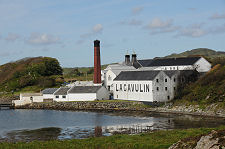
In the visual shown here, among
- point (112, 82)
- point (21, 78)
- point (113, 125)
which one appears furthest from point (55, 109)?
point (21, 78)

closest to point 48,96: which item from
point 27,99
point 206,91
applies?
point 27,99

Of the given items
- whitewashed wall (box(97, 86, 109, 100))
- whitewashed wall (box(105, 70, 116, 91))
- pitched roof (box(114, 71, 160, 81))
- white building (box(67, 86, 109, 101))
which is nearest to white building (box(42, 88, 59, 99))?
white building (box(67, 86, 109, 101))

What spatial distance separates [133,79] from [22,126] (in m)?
28.5

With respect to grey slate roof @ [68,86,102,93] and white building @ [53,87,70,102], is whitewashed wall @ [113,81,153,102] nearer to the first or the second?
grey slate roof @ [68,86,102,93]

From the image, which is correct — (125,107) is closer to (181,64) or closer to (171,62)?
(181,64)

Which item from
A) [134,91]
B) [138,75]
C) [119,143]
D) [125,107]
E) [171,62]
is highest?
[171,62]

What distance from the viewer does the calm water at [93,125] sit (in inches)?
1566

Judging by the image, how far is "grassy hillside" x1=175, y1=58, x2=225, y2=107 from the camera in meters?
57.1

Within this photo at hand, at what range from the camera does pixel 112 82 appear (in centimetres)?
8169

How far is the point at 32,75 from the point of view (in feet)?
364

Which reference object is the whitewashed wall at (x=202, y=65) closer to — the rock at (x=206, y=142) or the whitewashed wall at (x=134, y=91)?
the whitewashed wall at (x=134, y=91)

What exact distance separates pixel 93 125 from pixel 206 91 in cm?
2264

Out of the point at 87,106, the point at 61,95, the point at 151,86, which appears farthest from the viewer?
the point at 61,95

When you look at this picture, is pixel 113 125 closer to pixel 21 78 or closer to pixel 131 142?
pixel 131 142
